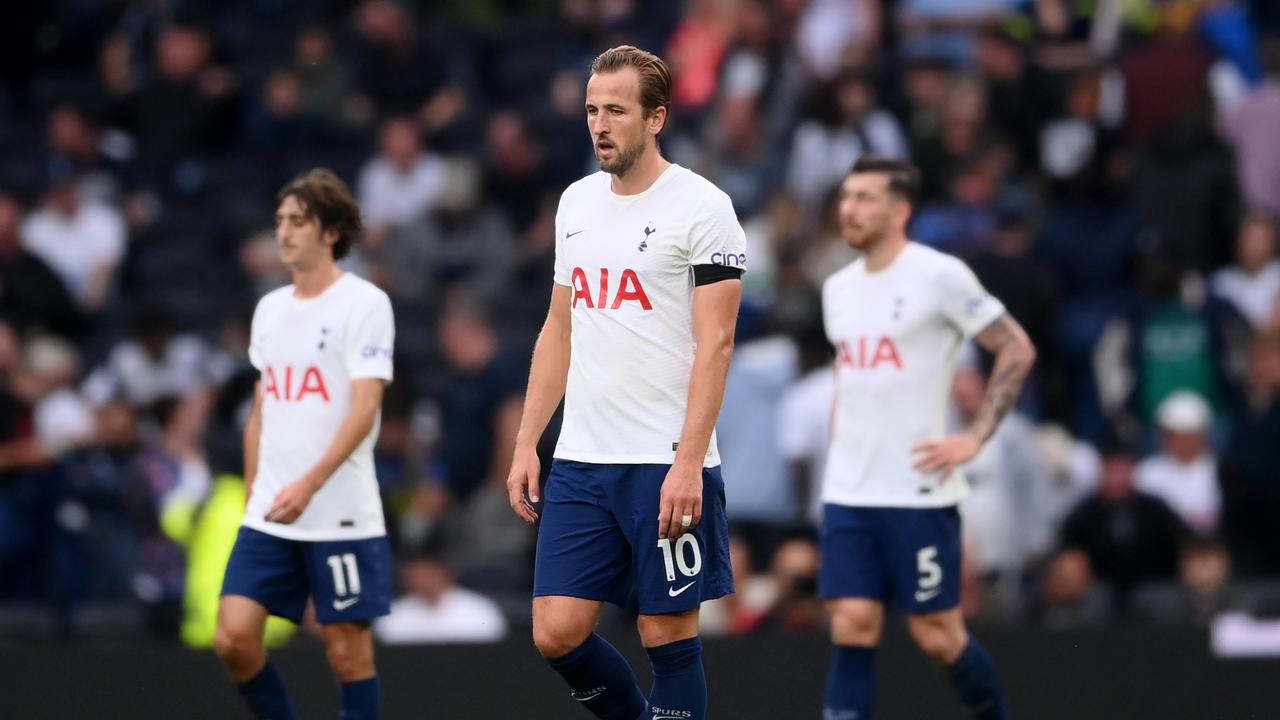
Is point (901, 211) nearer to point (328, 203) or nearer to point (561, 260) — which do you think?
point (561, 260)

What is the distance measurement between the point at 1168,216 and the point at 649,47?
14.7ft

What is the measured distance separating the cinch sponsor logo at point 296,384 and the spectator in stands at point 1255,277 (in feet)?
23.0

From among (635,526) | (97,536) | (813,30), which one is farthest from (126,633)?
(813,30)

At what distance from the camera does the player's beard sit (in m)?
6.66

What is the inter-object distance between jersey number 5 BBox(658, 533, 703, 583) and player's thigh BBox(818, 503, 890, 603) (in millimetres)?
2063

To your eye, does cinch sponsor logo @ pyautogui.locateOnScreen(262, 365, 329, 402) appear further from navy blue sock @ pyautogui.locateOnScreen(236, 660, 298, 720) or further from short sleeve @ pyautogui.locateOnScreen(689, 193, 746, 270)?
short sleeve @ pyautogui.locateOnScreen(689, 193, 746, 270)

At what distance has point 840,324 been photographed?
883 centimetres

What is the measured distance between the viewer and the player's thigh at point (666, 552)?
6.64 meters

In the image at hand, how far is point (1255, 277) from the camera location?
13148 millimetres

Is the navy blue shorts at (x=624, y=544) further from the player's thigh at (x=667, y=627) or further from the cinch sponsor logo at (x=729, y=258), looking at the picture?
the cinch sponsor logo at (x=729, y=258)

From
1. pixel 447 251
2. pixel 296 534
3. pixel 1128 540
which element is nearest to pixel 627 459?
pixel 296 534

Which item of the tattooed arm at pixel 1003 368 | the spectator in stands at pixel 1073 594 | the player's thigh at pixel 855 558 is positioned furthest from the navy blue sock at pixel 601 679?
the spectator in stands at pixel 1073 594

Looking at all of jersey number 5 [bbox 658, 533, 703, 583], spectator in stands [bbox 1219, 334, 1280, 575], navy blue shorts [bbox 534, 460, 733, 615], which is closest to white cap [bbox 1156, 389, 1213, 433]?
spectator in stands [bbox 1219, 334, 1280, 575]

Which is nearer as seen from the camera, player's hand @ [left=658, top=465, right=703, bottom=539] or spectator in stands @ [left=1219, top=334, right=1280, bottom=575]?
player's hand @ [left=658, top=465, right=703, bottom=539]
